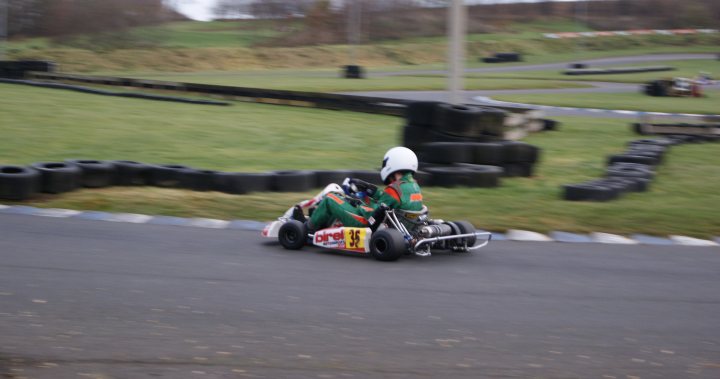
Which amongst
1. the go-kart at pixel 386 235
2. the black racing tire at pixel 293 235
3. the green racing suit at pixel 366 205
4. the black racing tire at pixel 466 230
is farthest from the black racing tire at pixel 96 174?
the black racing tire at pixel 466 230

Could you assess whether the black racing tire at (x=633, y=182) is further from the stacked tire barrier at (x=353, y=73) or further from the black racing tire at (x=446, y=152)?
the stacked tire barrier at (x=353, y=73)

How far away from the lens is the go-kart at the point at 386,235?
22.1 feet

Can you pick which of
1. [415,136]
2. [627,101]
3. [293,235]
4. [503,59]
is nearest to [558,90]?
[627,101]

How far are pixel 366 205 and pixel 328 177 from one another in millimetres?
3037

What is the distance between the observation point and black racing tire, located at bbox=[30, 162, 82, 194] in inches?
357

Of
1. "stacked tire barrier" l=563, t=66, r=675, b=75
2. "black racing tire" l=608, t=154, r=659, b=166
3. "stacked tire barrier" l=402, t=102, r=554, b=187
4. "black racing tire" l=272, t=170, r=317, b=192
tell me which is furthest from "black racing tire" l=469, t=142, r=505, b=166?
"stacked tire barrier" l=563, t=66, r=675, b=75

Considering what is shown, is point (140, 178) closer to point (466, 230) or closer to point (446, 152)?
point (446, 152)

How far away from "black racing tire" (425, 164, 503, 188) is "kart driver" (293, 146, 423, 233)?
3.62m

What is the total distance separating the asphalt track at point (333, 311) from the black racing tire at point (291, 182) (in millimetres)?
2500

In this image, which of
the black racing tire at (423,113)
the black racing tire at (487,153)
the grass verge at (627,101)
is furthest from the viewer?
the grass verge at (627,101)

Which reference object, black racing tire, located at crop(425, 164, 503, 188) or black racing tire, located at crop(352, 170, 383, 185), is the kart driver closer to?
black racing tire, located at crop(352, 170, 383, 185)

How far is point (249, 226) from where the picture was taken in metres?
8.24

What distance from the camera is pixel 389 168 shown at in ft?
22.9

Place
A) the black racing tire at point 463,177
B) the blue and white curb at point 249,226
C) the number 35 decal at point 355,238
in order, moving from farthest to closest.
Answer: the black racing tire at point 463,177 → the blue and white curb at point 249,226 → the number 35 decal at point 355,238
